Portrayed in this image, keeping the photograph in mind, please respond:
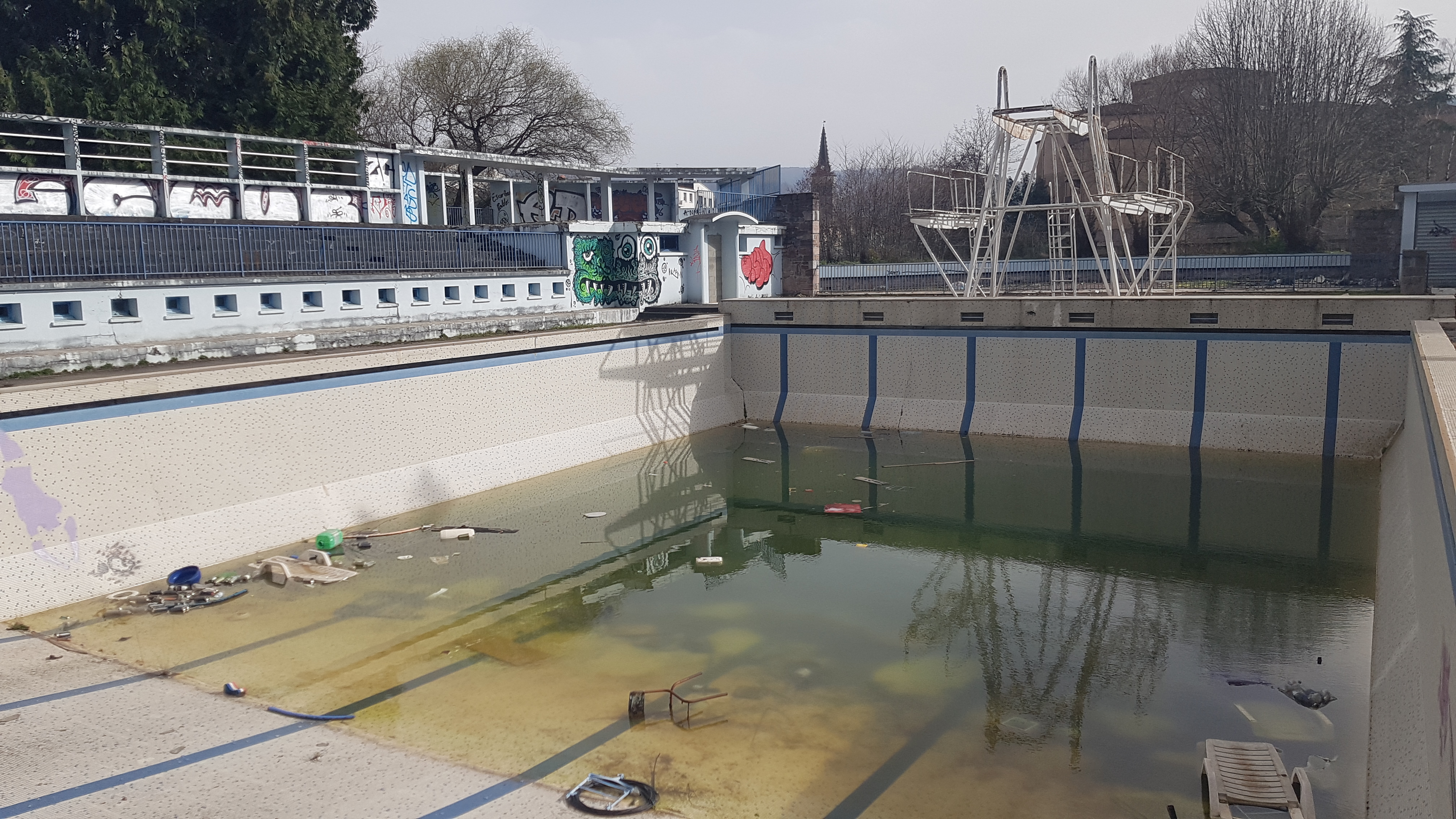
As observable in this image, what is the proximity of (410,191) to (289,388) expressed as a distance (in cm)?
1643

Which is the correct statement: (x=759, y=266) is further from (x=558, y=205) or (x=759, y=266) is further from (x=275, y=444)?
(x=275, y=444)

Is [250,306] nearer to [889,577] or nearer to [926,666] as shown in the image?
[889,577]

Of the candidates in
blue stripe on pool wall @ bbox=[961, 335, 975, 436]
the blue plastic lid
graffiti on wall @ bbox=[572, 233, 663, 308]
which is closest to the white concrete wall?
graffiti on wall @ bbox=[572, 233, 663, 308]

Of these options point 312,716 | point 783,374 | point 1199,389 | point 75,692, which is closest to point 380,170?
point 783,374

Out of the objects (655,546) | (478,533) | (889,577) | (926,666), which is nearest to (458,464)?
(478,533)

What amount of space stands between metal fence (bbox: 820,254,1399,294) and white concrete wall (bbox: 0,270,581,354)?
54.9 ft

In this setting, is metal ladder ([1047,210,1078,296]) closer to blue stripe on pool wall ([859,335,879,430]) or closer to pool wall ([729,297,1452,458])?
pool wall ([729,297,1452,458])

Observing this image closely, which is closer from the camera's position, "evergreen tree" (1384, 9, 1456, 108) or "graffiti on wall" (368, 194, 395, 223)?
"graffiti on wall" (368, 194, 395, 223)

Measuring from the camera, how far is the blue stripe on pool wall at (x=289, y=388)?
12.8 meters

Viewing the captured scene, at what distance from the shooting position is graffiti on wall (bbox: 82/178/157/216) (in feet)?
73.6

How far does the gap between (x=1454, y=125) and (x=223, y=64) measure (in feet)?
222

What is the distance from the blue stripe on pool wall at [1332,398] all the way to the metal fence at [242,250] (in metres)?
19.5

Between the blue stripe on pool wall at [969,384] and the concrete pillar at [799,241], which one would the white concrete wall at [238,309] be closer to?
the blue stripe on pool wall at [969,384]

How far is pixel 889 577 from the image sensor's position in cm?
1382
